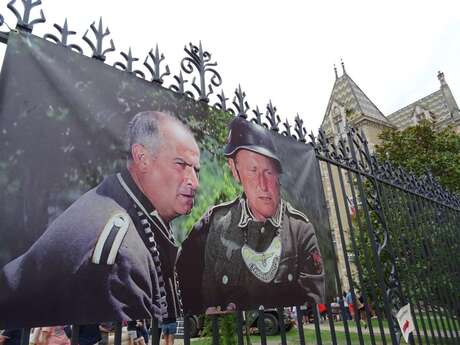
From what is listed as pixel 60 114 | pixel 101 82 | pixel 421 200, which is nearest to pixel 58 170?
pixel 60 114

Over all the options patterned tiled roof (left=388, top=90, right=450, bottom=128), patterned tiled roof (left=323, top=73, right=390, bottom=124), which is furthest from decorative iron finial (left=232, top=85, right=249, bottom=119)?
patterned tiled roof (left=388, top=90, right=450, bottom=128)

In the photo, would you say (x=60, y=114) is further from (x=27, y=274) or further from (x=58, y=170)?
(x=27, y=274)

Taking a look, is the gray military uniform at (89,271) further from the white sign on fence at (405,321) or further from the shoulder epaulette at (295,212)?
the white sign on fence at (405,321)

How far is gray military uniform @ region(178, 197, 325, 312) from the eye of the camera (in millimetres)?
2193

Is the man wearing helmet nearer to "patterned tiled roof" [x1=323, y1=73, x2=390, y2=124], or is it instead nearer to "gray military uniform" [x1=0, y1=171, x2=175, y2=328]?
"gray military uniform" [x1=0, y1=171, x2=175, y2=328]

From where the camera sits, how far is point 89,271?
1.67 metres

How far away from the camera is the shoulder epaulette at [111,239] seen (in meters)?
1.73

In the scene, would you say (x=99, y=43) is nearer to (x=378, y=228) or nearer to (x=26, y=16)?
(x=26, y=16)

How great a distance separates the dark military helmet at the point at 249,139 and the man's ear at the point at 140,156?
0.75 meters

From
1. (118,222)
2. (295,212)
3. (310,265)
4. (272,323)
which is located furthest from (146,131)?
(272,323)

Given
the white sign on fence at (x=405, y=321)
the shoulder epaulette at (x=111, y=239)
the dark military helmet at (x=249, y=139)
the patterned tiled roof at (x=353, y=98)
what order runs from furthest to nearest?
the patterned tiled roof at (x=353, y=98)
the white sign on fence at (x=405, y=321)
the dark military helmet at (x=249, y=139)
the shoulder epaulette at (x=111, y=239)

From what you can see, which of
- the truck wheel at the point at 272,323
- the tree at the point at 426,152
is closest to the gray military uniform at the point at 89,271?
the truck wheel at the point at 272,323

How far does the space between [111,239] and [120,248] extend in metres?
0.07

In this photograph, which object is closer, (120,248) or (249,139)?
(120,248)
